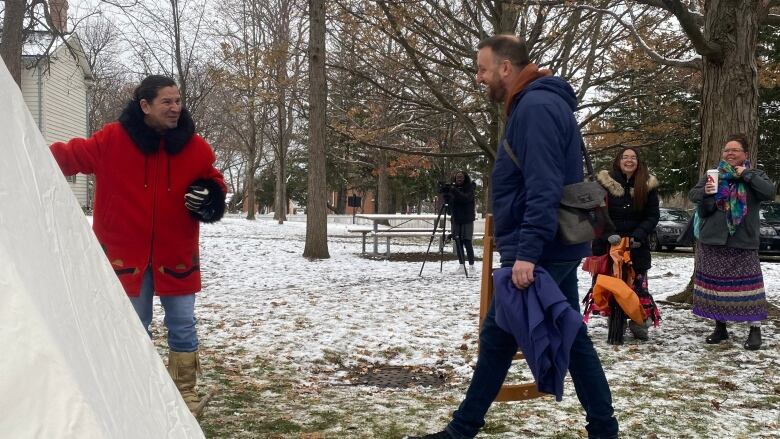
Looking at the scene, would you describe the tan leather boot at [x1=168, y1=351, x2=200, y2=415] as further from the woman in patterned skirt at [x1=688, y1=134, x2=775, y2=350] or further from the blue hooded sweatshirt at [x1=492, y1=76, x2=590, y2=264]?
the woman in patterned skirt at [x1=688, y1=134, x2=775, y2=350]

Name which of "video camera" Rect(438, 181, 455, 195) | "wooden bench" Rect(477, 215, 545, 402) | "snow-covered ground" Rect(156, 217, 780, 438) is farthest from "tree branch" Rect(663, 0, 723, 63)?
"video camera" Rect(438, 181, 455, 195)

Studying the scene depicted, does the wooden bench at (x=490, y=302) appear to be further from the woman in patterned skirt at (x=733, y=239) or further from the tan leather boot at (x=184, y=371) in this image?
the woman in patterned skirt at (x=733, y=239)

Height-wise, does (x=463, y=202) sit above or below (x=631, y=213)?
above

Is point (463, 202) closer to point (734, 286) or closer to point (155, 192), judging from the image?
point (734, 286)

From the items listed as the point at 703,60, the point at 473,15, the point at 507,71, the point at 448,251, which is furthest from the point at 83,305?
the point at 448,251

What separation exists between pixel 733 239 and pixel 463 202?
19.3 ft

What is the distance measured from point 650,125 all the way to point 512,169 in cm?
1340

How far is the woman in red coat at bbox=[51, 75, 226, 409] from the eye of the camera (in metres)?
3.62

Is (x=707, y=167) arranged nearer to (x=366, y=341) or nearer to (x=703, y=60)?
(x=703, y=60)

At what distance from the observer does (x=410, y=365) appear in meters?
5.50

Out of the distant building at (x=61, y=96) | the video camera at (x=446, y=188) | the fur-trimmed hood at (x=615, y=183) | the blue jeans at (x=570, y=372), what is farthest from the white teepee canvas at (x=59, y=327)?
the distant building at (x=61, y=96)

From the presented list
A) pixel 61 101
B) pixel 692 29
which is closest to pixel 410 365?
pixel 692 29

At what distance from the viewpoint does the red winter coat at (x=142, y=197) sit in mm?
3615

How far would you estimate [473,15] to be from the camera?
43.4ft
